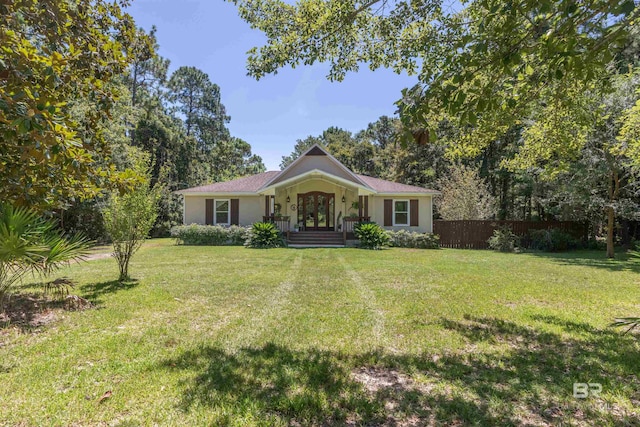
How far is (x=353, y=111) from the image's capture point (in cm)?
2600

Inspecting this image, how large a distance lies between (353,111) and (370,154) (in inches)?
521

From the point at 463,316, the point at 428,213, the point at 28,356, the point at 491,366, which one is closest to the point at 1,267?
the point at 28,356

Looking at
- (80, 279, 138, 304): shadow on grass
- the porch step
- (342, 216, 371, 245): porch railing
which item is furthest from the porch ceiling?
(80, 279, 138, 304): shadow on grass

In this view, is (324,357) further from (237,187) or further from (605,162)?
(237,187)

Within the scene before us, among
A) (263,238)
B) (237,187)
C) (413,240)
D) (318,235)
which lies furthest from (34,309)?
(413,240)

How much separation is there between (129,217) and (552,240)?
61.1ft

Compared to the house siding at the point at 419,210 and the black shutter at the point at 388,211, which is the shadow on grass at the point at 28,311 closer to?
the house siding at the point at 419,210

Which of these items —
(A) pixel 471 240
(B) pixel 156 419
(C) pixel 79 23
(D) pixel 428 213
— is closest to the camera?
(B) pixel 156 419

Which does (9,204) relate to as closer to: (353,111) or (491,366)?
(491,366)

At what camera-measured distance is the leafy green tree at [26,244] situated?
428cm

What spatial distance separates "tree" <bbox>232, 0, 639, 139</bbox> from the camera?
292 centimetres

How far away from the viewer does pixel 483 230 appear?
17953 mm

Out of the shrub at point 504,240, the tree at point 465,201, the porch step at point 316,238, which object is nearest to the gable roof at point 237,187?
the porch step at point 316,238

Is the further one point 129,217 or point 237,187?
point 237,187
